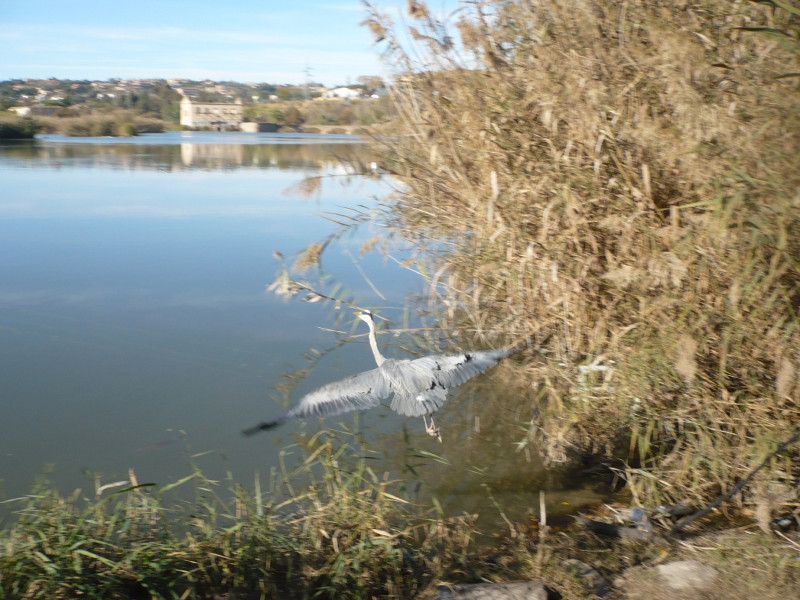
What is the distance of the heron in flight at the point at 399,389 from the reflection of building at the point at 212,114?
20.1m

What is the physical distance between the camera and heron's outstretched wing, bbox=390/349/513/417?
3.82 m

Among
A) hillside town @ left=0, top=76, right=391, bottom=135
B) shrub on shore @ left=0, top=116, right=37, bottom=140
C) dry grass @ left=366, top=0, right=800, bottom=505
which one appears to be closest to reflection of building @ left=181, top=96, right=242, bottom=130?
hillside town @ left=0, top=76, right=391, bottom=135

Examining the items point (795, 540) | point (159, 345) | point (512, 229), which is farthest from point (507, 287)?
point (159, 345)

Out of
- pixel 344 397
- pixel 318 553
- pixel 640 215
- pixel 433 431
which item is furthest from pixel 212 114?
pixel 318 553

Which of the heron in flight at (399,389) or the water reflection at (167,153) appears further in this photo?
the water reflection at (167,153)

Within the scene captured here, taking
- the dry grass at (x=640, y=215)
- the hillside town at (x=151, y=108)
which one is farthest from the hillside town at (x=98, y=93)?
the dry grass at (x=640, y=215)

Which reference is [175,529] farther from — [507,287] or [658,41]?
[658,41]

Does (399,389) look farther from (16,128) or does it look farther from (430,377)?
(16,128)

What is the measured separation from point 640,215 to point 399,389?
5.13 ft

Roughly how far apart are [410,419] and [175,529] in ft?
5.55

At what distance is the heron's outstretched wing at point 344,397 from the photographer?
12.3 feet

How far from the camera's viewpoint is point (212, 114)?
22.6m

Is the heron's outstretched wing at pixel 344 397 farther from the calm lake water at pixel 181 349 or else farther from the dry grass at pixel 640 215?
the dry grass at pixel 640 215

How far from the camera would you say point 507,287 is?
410cm
